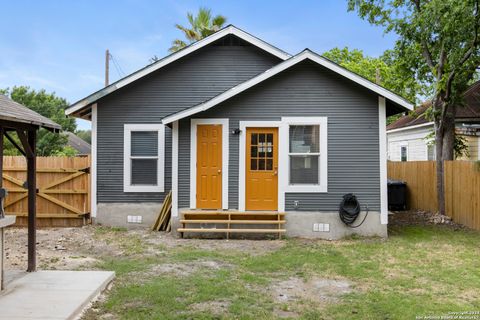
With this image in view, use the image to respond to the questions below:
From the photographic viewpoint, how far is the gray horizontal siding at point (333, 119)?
9039 millimetres

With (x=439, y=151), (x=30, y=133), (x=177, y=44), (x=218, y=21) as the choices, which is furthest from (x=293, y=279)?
(x=177, y=44)

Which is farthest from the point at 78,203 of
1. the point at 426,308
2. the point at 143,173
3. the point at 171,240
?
the point at 426,308

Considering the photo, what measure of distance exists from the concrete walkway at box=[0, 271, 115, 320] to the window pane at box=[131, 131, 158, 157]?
4996 millimetres

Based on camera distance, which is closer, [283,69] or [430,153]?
[283,69]

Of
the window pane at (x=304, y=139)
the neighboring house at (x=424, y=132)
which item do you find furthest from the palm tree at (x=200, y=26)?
the window pane at (x=304, y=139)

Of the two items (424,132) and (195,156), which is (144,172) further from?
(424,132)

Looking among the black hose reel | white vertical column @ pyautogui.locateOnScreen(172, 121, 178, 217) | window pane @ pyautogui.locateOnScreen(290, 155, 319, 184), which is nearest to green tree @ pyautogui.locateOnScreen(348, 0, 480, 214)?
the black hose reel

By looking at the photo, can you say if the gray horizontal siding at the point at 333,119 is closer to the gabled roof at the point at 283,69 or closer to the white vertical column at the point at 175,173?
the white vertical column at the point at 175,173

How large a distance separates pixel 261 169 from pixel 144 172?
129 inches

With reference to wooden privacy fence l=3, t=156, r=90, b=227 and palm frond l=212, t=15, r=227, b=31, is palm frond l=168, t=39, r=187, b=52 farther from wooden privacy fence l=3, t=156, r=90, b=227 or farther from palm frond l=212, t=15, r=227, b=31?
wooden privacy fence l=3, t=156, r=90, b=227

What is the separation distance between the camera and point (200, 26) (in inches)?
805

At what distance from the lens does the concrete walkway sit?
424 centimetres

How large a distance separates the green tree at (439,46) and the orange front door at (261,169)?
5581mm

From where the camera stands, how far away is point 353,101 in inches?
357
